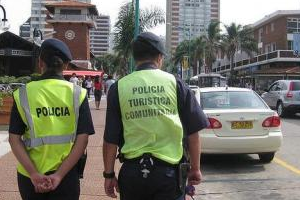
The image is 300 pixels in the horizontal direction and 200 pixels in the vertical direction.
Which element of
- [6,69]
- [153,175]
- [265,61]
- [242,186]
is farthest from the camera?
[265,61]

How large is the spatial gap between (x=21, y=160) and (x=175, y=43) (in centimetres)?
11642

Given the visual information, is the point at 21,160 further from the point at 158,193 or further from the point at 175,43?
the point at 175,43

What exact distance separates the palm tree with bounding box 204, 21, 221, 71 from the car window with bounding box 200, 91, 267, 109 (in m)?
70.0

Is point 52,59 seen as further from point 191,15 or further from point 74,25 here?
point 191,15

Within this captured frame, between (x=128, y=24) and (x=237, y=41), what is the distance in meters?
47.0

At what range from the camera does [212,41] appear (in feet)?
271

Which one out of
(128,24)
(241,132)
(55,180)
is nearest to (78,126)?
(55,180)

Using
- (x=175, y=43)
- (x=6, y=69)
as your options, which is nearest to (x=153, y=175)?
(x=6, y=69)

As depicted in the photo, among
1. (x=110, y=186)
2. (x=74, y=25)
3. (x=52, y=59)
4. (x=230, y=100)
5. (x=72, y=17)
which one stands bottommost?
(x=110, y=186)

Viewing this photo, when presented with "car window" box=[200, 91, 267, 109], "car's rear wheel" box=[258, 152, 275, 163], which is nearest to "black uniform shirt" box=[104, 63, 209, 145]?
"car window" box=[200, 91, 267, 109]

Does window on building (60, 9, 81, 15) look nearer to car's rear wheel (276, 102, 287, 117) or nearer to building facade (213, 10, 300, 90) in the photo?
building facade (213, 10, 300, 90)

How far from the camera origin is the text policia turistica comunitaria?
3.40 metres

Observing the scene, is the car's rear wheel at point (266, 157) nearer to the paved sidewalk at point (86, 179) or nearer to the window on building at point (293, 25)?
the paved sidewalk at point (86, 179)

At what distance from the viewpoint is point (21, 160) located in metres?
3.44
